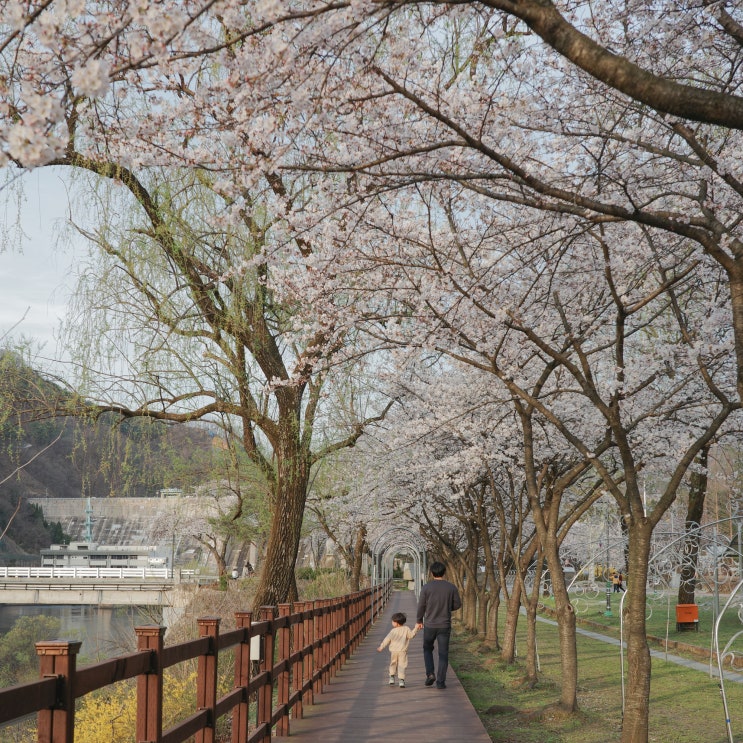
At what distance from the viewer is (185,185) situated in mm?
11016

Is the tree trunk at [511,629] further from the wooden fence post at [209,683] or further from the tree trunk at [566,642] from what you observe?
the wooden fence post at [209,683]

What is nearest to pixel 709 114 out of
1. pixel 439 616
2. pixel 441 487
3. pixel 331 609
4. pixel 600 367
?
pixel 439 616

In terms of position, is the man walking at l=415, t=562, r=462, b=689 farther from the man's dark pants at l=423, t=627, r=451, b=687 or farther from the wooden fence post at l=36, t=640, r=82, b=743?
the wooden fence post at l=36, t=640, r=82, b=743

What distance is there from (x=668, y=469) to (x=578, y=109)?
38.4ft

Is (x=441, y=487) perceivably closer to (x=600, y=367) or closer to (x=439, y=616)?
(x=600, y=367)

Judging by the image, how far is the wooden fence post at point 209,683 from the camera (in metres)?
4.89

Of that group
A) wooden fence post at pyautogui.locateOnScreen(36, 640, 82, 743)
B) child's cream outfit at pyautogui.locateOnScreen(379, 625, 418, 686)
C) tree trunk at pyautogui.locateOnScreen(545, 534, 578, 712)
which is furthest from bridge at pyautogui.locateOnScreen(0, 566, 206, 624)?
wooden fence post at pyautogui.locateOnScreen(36, 640, 82, 743)

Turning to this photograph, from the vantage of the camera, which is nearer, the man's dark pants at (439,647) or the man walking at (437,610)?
the man's dark pants at (439,647)

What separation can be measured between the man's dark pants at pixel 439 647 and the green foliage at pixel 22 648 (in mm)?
16784

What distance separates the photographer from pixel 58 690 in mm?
2891

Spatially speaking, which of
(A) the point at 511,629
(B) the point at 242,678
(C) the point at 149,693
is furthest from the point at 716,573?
(C) the point at 149,693

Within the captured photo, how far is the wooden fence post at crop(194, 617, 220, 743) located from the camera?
4.89 meters

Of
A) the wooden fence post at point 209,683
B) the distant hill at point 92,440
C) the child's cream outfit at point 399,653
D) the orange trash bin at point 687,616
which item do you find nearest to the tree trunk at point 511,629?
the child's cream outfit at point 399,653

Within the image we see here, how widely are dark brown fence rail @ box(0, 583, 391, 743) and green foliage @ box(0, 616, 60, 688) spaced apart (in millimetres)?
17587
